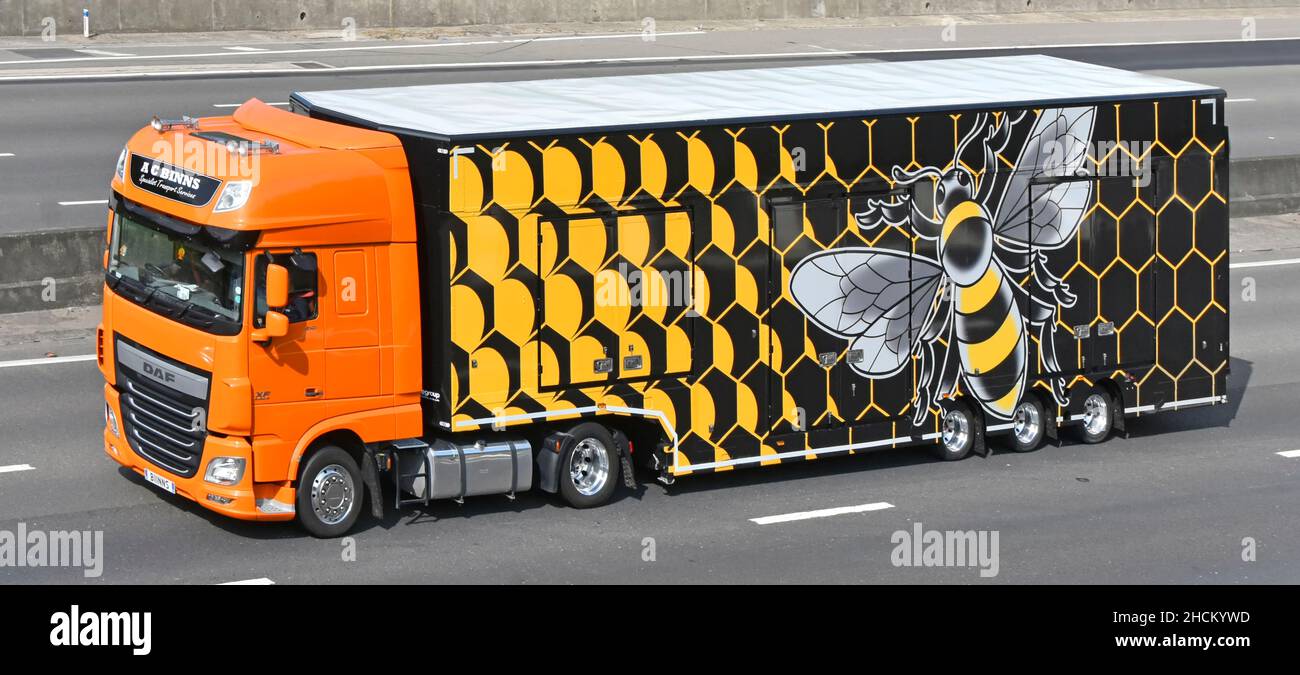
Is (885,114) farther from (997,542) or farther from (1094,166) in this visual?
(997,542)

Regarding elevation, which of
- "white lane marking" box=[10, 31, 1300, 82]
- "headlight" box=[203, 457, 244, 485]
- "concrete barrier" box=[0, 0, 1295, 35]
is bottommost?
"headlight" box=[203, 457, 244, 485]

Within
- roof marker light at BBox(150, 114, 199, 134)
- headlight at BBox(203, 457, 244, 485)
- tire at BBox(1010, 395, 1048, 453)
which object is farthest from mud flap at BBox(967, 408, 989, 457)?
roof marker light at BBox(150, 114, 199, 134)

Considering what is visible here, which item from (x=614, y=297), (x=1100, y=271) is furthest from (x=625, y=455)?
(x=1100, y=271)

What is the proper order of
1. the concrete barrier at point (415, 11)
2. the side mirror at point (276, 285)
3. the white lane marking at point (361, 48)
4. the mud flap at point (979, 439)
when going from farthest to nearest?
the concrete barrier at point (415, 11), the white lane marking at point (361, 48), the mud flap at point (979, 439), the side mirror at point (276, 285)

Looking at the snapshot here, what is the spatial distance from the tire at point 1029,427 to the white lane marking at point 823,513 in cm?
228

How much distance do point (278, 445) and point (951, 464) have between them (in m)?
6.41

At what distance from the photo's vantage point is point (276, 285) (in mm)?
13164

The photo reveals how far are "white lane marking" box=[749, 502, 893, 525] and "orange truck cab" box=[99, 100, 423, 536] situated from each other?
3.00 m

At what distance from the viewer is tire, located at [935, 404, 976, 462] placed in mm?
16672

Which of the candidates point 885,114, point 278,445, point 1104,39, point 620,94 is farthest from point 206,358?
point 1104,39

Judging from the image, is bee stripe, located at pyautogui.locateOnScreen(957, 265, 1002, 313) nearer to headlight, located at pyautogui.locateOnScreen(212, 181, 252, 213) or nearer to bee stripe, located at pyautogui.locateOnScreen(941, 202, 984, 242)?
bee stripe, located at pyautogui.locateOnScreen(941, 202, 984, 242)

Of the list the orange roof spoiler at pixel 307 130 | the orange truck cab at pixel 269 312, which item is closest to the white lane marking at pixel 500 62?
the orange roof spoiler at pixel 307 130

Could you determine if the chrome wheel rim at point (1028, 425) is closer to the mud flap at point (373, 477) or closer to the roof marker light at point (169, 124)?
the mud flap at point (373, 477)

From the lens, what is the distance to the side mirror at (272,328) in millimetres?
13219
